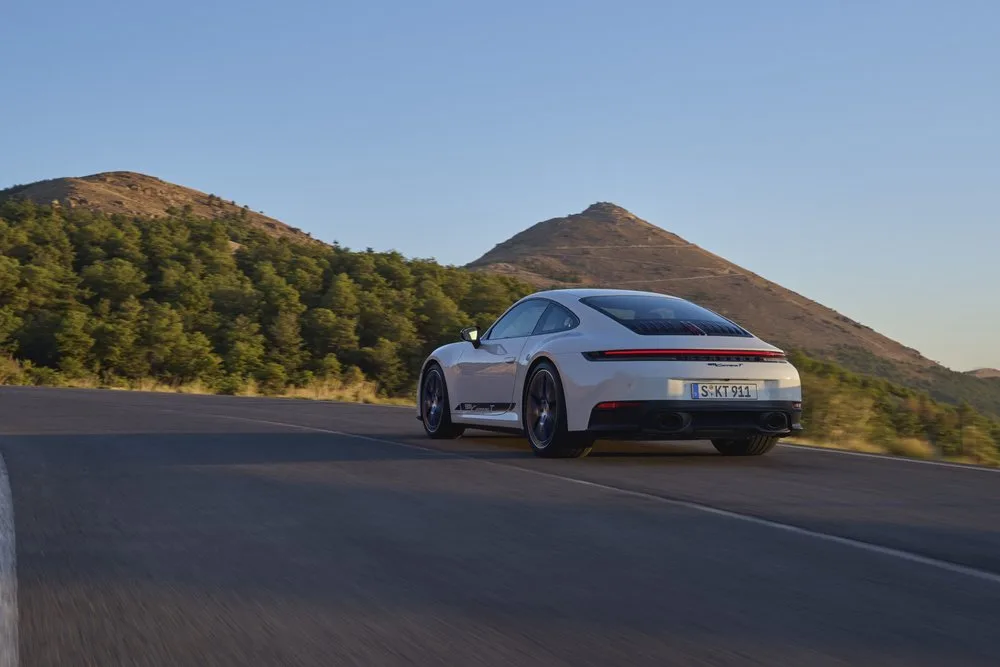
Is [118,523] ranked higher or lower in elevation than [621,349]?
lower

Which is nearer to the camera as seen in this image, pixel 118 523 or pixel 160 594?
pixel 160 594

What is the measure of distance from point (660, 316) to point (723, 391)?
95cm

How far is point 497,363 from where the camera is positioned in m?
11.0

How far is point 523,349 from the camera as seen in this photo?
10.6 m

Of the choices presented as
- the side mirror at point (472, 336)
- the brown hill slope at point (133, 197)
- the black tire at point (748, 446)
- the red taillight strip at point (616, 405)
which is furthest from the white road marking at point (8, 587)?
the brown hill slope at point (133, 197)

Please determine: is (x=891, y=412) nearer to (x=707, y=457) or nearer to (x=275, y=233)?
(x=707, y=457)

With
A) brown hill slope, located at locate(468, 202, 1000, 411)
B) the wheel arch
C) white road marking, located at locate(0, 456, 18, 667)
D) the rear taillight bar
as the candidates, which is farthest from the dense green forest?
white road marking, located at locate(0, 456, 18, 667)

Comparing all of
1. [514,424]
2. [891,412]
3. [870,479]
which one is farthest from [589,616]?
[891,412]

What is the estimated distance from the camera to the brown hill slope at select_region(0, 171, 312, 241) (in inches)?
4045

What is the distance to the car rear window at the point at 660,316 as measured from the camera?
384 inches

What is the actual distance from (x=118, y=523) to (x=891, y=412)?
53.2 feet

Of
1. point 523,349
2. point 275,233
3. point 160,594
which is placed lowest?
point 160,594

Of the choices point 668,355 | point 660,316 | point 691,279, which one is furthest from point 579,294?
point 691,279

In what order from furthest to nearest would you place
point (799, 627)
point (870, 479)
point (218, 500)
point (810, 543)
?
point (870, 479) → point (218, 500) → point (810, 543) → point (799, 627)
